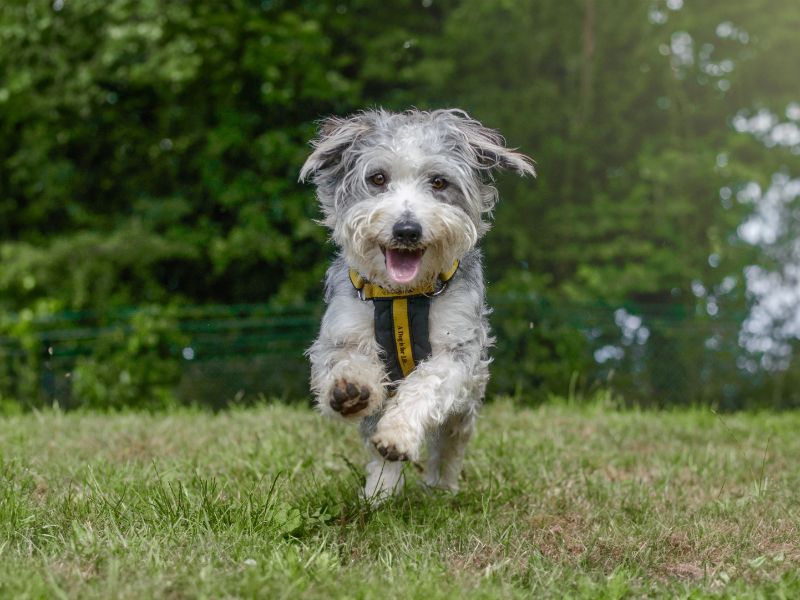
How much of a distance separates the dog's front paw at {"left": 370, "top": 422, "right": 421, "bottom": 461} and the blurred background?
641 centimetres

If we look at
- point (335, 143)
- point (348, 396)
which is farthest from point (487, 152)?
point (348, 396)

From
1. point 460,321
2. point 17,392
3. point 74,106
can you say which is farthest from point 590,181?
point 460,321

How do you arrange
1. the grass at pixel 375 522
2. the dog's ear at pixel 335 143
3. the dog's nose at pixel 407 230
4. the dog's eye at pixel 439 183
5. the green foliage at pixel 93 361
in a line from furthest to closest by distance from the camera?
the green foliage at pixel 93 361
the dog's ear at pixel 335 143
the dog's eye at pixel 439 183
the dog's nose at pixel 407 230
the grass at pixel 375 522

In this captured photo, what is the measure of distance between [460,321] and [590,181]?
879 cm

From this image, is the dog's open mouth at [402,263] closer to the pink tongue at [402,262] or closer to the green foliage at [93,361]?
the pink tongue at [402,262]

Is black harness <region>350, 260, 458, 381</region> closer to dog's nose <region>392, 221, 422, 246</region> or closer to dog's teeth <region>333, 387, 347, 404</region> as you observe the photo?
dog's nose <region>392, 221, 422, 246</region>

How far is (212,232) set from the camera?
1157 cm

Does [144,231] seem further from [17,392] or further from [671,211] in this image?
[671,211]

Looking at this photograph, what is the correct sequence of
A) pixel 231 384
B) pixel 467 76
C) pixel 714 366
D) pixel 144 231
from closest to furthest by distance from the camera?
pixel 231 384 → pixel 714 366 → pixel 144 231 → pixel 467 76

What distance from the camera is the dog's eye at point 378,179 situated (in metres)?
3.88

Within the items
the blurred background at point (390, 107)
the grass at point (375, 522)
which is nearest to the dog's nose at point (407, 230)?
the grass at point (375, 522)

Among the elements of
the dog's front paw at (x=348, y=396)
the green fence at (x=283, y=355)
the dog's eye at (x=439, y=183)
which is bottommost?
the green fence at (x=283, y=355)

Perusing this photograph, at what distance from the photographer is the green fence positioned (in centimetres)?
931

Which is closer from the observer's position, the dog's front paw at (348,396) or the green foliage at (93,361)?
the dog's front paw at (348,396)
